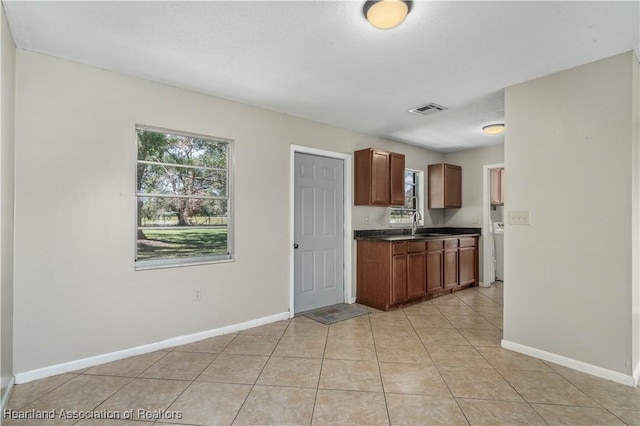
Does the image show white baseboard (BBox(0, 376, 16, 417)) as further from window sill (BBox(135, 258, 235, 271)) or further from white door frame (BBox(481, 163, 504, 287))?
→ white door frame (BBox(481, 163, 504, 287))

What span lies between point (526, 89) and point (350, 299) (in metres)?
3.16

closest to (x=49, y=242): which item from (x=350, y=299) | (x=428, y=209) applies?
(x=350, y=299)

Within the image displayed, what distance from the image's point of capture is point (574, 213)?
2531mm

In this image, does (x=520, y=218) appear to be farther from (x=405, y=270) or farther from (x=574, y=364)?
(x=405, y=270)

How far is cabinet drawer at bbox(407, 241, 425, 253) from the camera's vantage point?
14.0 feet

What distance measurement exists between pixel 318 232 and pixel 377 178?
1.13m

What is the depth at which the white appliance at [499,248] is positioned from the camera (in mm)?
5925

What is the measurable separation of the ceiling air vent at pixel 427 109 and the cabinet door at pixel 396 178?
964 mm

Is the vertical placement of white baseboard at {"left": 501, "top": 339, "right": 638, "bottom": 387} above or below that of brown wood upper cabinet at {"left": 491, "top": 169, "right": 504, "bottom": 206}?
below

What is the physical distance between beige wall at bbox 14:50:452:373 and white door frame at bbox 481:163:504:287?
4.05 metres

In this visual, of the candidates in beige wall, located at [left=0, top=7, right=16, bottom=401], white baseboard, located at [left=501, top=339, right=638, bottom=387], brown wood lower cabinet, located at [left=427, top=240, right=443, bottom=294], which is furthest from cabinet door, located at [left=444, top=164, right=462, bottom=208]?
beige wall, located at [left=0, top=7, right=16, bottom=401]

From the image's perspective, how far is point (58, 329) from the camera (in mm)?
2441

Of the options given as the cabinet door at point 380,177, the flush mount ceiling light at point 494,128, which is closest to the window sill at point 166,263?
the cabinet door at point 380,177

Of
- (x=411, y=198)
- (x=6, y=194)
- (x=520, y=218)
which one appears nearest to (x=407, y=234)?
(x=411, y=198)
